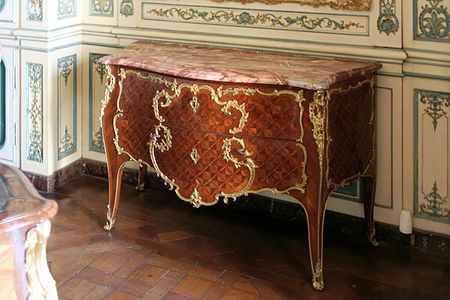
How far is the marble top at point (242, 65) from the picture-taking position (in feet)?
10.1

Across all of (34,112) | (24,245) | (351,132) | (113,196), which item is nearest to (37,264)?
(24,245)

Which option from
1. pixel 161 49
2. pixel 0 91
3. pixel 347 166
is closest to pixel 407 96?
pixel 347 166

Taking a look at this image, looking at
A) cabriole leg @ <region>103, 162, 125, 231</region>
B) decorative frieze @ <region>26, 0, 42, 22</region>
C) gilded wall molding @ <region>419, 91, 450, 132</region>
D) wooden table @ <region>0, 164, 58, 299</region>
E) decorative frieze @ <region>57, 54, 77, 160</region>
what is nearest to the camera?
wooden table @ <region>0, 164, 58, 299</region>

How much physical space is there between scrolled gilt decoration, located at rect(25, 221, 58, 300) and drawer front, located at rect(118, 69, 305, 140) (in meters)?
1.74

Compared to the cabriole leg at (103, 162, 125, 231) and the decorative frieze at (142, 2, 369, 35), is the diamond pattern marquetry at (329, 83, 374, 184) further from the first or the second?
the cabriole leg at (103, 162, 125, 231)

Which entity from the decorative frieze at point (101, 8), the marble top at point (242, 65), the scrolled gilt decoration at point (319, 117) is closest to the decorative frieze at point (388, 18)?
the marble top at point (242, 65)

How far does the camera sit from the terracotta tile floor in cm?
319

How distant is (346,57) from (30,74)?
2197mm

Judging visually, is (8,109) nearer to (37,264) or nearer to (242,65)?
(242,65)

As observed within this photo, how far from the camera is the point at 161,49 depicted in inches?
152

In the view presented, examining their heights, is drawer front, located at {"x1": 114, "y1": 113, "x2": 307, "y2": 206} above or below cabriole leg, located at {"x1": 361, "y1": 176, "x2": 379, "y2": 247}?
above

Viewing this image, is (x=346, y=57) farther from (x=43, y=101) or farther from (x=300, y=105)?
(x=43, y=101)

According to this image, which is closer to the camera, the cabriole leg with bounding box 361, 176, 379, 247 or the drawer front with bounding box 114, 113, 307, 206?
the drawer front with bounding box 114, 113, 307, 206

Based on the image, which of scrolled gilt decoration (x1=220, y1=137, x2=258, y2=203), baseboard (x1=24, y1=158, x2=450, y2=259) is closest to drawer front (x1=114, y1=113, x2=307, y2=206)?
scrolled gilt decoration (x1=220, y1=137, x2=258, y2=203)
